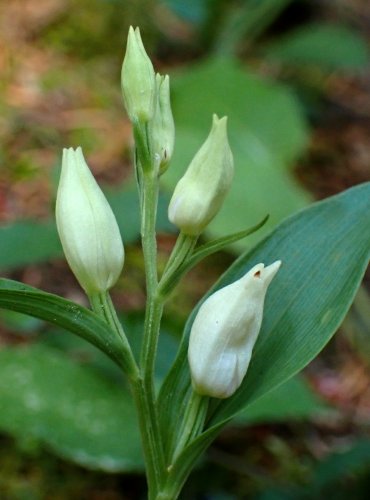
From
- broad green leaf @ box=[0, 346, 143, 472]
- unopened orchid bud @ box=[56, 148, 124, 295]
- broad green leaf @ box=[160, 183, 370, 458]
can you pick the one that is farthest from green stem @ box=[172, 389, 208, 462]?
broad green leaf @ box=[0, 346, 143, 472]

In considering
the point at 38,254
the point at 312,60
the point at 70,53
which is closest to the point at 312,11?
the point at 312,60

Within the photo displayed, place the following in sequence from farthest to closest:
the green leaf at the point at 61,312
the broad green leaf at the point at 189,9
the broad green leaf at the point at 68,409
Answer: the broad green leaf at the point at 189,9, the broad green leaf at the point at 68,409, the green leaf at the point at 61,312

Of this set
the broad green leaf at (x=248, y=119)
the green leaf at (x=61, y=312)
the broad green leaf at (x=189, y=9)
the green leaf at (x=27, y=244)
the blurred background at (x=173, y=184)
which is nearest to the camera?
the green leaf at (x=61, y=312)

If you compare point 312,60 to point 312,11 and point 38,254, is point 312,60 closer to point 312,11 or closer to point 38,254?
point 312,11

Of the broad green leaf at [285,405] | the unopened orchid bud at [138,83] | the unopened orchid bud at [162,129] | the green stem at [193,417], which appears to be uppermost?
the unopened orchid bud at [138,83]

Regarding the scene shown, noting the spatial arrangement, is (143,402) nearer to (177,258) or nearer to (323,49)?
(177,258)

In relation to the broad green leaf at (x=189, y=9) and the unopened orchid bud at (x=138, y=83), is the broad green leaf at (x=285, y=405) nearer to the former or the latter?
the unopened orchid bud at (x=138, y=83)

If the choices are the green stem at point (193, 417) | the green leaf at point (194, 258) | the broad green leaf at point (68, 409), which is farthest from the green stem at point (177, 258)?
the broad green leaf at point (68, 409)
